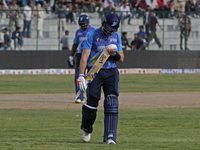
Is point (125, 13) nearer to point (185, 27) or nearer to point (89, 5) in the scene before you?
point (89, 5)

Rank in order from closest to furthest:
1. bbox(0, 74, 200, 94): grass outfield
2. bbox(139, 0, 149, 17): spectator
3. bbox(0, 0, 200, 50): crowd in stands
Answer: bbox(0, 74, 200, 94): grass outfield, bbox(0, 0, 200, 50): crowd in stands, bbox(139, 0, 149, 17): spectator

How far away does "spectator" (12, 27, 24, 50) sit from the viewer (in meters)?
32.3

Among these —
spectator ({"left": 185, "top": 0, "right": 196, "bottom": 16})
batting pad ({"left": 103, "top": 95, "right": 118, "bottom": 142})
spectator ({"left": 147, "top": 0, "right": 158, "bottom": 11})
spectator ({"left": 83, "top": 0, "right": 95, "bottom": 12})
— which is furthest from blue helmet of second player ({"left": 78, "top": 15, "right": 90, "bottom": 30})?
spectator ({"left": 185, "top": 0, "right": 196, "bottom": 16})

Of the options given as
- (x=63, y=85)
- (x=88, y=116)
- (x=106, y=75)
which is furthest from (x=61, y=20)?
(x=106, y=75)

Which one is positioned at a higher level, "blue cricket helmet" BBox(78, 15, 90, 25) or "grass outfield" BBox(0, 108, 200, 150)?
"blue cricket helmet" BBox(78, 15, 90, 25)

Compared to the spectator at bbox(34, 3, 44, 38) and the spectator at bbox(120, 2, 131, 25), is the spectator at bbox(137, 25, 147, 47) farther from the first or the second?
the spectator at bbox(34, 3, 44, 38)

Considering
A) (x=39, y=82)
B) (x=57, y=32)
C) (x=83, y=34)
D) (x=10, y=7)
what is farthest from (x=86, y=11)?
(x=83, y=34)

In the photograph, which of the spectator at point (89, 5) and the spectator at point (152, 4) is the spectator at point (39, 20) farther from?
the spectator at point (152, 4)

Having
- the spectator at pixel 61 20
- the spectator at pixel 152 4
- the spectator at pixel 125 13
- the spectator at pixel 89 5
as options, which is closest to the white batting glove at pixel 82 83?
the spectator at pixel 61 20

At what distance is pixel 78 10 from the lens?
34438mm

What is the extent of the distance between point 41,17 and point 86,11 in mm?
2767

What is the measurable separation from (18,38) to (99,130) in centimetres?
2173

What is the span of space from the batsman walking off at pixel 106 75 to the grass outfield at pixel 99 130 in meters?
0.40

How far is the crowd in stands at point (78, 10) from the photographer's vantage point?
32.6 m
